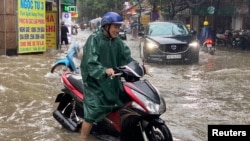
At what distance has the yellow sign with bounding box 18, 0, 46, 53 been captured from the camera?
1683 cm

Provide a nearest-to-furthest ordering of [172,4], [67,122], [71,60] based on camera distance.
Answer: [67,122] < [71,60] < [172,4]

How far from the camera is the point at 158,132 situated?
4.76 meters

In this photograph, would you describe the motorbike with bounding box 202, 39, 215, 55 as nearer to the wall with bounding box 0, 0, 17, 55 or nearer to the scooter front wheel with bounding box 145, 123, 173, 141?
the wall with bounding box 0, 0, 17, 55

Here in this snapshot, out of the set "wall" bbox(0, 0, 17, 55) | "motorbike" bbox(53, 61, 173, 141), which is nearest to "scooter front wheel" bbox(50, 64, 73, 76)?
"motorbike" bbox(53, 61, 173, 141)

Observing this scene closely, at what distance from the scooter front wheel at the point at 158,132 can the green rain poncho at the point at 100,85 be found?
47 cm

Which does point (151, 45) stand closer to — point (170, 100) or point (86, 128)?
point (170, 100)

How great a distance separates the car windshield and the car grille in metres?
1.01

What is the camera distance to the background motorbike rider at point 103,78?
16.3 ft

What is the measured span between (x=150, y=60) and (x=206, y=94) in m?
6.21

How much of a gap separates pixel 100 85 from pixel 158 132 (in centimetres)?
86

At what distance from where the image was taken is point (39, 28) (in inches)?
712

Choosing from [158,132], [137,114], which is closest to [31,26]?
[137,114]

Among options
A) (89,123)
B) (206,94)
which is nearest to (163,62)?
(206,94)

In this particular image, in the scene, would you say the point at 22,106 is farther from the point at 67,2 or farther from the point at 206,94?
the point at 67,2
